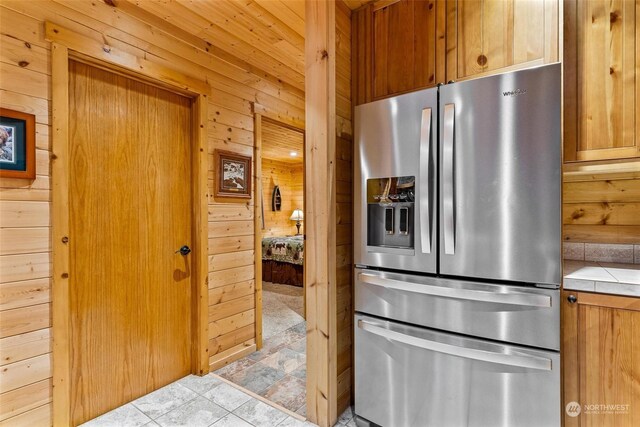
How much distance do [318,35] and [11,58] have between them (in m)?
1.57

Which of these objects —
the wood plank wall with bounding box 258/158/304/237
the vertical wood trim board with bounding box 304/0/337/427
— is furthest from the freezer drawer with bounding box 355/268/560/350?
the wood plank wall with bounding box 258/158/304/237

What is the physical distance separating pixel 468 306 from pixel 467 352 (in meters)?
0.20

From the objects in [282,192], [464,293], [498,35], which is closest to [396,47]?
[498,35]

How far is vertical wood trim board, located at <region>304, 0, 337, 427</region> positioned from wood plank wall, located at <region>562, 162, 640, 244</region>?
1.33 m

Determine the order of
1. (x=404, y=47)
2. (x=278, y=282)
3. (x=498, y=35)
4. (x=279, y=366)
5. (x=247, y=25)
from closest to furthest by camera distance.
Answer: (x=498, y=35)
(x=404, y=47)
(x=247, y=25)
(x=279, y=366)
(x=278, y=282)

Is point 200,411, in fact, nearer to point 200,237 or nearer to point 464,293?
point 200,237

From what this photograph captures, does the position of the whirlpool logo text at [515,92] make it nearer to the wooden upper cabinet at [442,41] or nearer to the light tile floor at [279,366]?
the wooden upper cabinet at [442,41]

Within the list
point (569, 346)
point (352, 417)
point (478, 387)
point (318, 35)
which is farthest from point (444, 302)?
point (318, 35)

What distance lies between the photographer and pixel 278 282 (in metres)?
5.40

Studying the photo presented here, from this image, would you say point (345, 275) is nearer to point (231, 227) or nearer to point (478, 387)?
point (478, 387)

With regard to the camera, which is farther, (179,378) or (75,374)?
(179,378)

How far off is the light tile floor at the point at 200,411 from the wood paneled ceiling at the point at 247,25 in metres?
2.58

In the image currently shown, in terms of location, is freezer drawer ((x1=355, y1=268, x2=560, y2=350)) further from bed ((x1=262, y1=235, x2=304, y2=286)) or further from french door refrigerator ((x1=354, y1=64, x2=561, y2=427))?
bed ((x1=262, y1=235, x2=304, y2=286))

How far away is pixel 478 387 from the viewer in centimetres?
136
